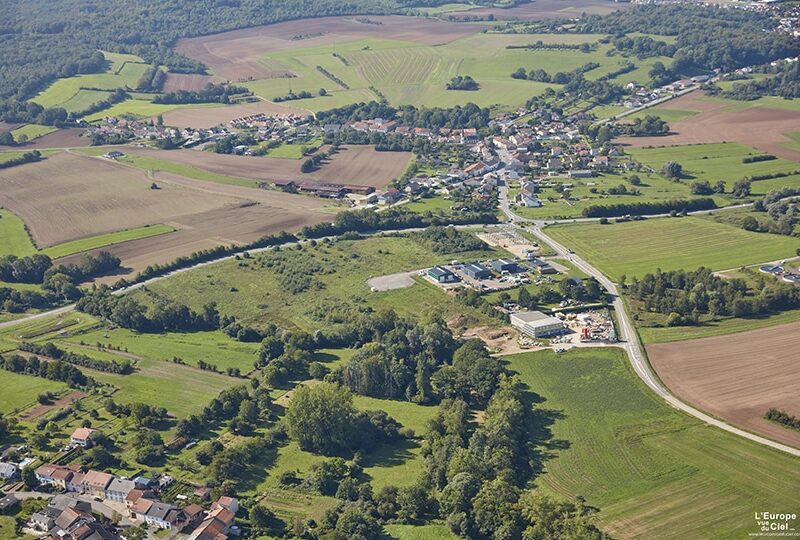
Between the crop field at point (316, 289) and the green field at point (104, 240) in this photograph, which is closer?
the crop field at point (316, 289)

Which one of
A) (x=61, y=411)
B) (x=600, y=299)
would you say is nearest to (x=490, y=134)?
(x=600, y=299)

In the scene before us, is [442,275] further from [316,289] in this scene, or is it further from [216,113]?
[216,113]

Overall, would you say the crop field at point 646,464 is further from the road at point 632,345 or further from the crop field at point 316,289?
the crop field at point 316,289

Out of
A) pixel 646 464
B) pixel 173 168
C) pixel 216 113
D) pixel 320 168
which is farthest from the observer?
pixel 216 113

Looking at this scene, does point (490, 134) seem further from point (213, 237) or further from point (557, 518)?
point (557, 518)

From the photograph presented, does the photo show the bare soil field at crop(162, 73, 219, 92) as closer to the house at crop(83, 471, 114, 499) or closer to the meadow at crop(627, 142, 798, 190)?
the meadow at crop(627, 142, 798, 190)

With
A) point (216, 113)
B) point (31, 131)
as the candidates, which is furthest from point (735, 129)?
point (31, 131)


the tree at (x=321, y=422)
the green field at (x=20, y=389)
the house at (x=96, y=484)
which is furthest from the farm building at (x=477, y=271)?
the house at (x=96, y=484)
